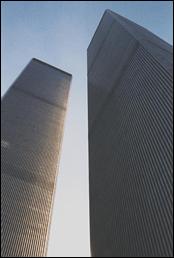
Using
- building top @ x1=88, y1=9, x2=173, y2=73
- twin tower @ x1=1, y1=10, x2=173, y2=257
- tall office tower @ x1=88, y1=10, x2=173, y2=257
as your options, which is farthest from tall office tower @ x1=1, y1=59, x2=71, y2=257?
building top @ x1=88, y1=9, x2=173, y2=73

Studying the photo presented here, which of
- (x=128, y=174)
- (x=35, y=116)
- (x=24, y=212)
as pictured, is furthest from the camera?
(x=35, y=116)

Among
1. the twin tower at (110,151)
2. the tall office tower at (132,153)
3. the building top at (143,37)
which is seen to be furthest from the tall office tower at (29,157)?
the building top at (143,37)

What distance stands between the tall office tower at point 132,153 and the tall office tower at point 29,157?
33.8ft

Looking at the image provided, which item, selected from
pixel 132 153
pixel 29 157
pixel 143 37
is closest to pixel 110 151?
Result: pixel 132 153

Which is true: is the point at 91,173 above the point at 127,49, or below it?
below

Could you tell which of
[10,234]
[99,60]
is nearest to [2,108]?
[99,60]

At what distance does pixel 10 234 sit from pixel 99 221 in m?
13.6

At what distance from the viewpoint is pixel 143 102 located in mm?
38375

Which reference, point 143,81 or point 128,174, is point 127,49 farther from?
point 128,174

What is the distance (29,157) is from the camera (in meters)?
57.6

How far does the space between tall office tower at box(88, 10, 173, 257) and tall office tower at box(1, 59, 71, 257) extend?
405 inches

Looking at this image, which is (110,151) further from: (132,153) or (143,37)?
(143,37)

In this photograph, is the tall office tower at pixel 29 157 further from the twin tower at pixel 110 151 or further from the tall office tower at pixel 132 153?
the tall office tower at pixel 132 153

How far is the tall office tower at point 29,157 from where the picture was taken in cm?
4550
